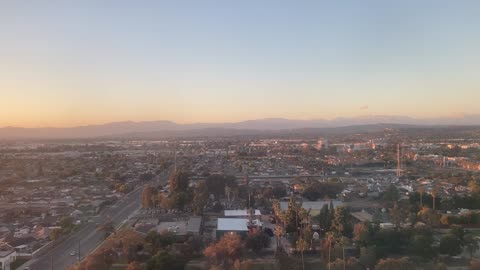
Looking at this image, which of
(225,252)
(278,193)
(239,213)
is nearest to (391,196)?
(278,193)

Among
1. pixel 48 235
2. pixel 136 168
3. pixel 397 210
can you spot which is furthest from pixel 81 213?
pixel 136 168

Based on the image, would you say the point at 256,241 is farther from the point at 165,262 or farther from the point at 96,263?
the point at 96,263

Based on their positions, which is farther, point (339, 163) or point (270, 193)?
point (339, 163)

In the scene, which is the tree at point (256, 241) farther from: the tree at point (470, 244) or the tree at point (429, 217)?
the tree at point (429, 217)

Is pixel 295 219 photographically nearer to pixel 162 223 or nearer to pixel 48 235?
pixel 162 223

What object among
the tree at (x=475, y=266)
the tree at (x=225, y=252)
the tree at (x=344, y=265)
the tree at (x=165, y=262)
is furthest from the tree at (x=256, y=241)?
the tree at (x=475, y=266)

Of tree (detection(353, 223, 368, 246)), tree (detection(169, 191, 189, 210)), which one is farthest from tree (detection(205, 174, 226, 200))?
tree (detection(353, 223, 368, 246))
